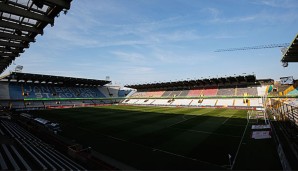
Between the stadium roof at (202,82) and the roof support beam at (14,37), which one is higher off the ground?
the roof support beam at (14,37)

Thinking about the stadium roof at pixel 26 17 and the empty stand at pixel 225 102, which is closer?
the stadium roof at pixel 26 17

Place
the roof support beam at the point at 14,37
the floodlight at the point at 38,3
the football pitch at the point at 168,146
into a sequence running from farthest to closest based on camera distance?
the roof support beam at the point at 14,37, the football pitch at the point at 168,146, the floodlight at the point at 38,3

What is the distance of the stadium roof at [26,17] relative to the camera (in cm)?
1001

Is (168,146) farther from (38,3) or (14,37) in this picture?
(14,37)

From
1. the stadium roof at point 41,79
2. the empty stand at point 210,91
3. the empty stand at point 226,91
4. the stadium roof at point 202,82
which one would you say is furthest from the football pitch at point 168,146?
the stadium roof at point 41,79

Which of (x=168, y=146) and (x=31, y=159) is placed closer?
(x=31, y=159)

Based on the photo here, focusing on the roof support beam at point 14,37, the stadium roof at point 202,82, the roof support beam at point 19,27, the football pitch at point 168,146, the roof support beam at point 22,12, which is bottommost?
the football pitch at point 168,146

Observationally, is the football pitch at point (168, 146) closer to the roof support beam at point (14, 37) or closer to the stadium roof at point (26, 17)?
the roof support beam at point (14, 37)

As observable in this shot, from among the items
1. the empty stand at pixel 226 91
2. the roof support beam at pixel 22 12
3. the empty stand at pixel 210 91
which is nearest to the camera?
the roof support beam at pixel 22 12

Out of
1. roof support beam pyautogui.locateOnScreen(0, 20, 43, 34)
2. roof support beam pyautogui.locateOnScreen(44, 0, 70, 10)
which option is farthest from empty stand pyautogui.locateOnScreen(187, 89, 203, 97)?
roof support beam pyautogui.locateOnScreen(44, 0, 70, 10)

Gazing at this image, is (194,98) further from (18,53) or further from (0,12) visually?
(0,12)

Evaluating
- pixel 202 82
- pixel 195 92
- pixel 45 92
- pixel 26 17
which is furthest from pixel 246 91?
pixel 45 92

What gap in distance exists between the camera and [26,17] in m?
10.9

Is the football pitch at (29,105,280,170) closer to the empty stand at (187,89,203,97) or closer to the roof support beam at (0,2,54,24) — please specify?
the roof support beam at (0,2,54,24)
